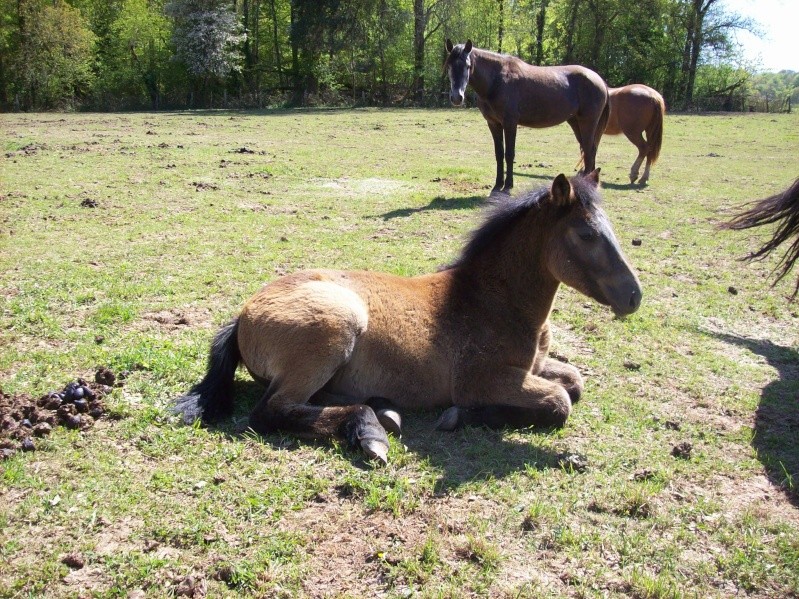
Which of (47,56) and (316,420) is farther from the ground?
(47,56)

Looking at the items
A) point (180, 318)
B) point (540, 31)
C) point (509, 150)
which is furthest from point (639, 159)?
point (540, 31)

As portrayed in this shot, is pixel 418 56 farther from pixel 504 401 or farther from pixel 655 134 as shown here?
pixel 504 401

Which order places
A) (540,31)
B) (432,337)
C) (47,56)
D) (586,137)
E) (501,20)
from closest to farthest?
(432,337), (586,137), (47,56), (540,31), (501,20)

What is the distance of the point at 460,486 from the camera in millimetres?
3547

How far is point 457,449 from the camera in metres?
3.98

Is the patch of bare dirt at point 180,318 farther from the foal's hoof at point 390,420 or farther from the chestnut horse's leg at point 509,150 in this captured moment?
the chestnut horse's leg at point 509,150

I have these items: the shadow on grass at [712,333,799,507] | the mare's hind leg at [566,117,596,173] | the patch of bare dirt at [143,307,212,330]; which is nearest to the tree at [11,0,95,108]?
the mare's hind leg at [566,117,596,173]

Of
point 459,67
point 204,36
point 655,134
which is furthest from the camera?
point 204,36

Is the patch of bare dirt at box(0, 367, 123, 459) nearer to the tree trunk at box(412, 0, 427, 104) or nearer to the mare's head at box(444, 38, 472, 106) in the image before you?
the mare's head at box(444, 38, 472, 106)

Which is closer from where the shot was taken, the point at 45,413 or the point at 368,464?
the point at 368,464

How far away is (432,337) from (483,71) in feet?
28.5

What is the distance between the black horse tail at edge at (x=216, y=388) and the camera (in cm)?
411

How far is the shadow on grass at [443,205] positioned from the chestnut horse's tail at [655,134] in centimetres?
536

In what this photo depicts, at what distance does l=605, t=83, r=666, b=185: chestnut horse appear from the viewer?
14469 millimetres
